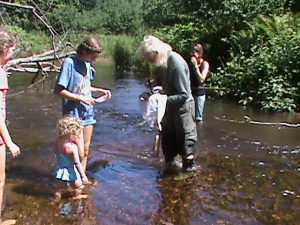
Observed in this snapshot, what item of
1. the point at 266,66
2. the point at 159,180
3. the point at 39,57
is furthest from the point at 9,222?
the point at 266,66

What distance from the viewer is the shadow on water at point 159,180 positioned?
18.0ft

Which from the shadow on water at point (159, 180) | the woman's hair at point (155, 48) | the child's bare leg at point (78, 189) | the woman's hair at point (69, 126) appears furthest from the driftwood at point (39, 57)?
the child's bare leg at point (78, 189)

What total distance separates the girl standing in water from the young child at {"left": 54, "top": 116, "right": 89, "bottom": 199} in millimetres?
219

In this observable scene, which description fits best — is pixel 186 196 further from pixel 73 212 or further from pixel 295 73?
pixel 295 73

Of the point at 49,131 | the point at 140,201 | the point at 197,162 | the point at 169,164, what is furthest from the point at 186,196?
the point at 49,131

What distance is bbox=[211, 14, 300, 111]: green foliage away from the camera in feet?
44.7

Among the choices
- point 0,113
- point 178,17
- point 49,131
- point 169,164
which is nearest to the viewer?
point 0,113

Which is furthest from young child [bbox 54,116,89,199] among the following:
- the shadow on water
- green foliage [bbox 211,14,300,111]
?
green foliage [bbox 211,14,300,111]

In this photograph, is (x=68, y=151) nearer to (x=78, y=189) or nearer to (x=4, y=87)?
(x=78, y=189)

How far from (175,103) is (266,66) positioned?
837 centimetres

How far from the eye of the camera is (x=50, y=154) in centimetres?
803

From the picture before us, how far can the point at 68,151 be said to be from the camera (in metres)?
5.73

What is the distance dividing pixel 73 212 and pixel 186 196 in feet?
4.69

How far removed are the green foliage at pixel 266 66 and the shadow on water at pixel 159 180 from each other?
108 inches
